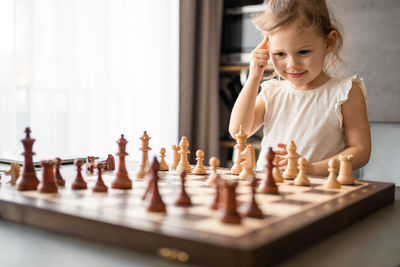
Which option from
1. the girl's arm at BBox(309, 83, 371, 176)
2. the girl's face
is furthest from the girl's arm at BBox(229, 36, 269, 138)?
the girl's arm at BBox(309, 83, 371, 176)

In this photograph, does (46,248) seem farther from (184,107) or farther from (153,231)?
(184,107)

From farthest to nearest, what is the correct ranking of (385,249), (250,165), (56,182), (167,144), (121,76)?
(167,144) → (121,76) → (250,165) → (56,182) → (385,249)

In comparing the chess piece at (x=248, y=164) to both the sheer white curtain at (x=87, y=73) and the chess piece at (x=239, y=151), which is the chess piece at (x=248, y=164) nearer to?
the chess piece at (x=239, y=151)

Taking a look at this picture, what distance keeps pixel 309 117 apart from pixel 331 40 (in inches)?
12.9

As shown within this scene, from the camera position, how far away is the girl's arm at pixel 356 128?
167 cm

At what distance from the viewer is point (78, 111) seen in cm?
284

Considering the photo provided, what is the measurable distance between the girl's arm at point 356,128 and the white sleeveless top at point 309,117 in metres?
0.03

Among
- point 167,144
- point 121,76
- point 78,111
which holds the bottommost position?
point 167,144

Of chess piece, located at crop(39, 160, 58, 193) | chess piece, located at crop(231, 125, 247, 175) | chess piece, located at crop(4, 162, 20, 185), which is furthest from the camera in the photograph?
chess piece, located at crop(231, 125, 247, 175)

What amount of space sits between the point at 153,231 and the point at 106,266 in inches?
3.4

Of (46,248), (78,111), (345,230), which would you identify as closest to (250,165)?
(345,230)

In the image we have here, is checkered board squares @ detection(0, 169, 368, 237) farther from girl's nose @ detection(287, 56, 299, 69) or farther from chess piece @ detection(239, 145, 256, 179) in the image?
girl's nose @ detection(287, 56, 299, 69)

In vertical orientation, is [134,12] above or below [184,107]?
above

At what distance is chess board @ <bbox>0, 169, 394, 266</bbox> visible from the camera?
0.65 metres
